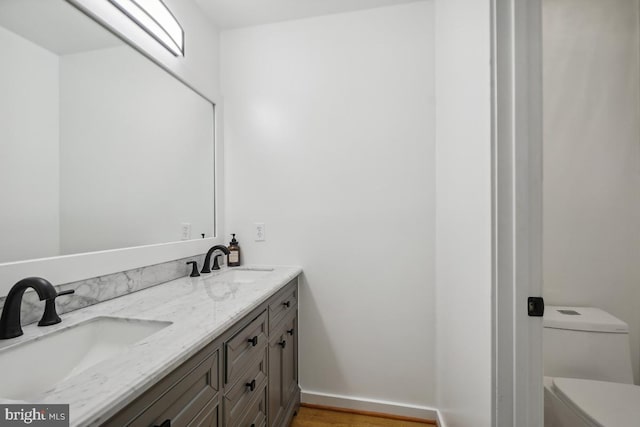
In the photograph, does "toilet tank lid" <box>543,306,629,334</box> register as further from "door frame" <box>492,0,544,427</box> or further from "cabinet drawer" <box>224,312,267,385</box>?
"cabinet drawer" <box>224,312,267,385</box>

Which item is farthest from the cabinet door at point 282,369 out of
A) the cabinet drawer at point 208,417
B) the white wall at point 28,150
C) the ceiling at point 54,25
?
the ceiling at point 54,25

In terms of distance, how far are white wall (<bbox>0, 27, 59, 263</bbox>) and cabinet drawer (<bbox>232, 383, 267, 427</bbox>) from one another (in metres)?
0.92

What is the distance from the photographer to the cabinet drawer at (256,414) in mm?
1053

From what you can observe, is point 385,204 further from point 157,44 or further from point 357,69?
point 157,44

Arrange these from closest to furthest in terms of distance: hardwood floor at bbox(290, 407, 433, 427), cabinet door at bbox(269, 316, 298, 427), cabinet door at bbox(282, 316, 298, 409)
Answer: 1. cabinet door at bbox(269, 316, 298, 427)
2. cabinet door at bbox(282, 316, 298, 409)
3. hardwood floor at bbox(290, 407, 433, 427)

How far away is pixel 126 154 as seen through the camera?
1.28 metres

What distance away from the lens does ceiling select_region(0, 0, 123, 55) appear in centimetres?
87

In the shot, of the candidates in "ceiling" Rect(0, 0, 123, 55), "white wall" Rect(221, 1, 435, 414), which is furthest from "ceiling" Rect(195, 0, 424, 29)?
"ceiling" Rect(0, 0, 123, 55)

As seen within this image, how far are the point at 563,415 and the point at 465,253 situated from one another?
3.15ft

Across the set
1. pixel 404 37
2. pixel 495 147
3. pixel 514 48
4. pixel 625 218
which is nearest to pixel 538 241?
pixel 495 147

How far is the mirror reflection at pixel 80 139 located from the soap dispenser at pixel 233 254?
1.05 feet

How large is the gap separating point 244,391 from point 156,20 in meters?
1.70

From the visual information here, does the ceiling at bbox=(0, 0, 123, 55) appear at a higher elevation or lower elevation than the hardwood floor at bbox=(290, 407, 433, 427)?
higher

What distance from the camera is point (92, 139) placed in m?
Answer: 1.12
